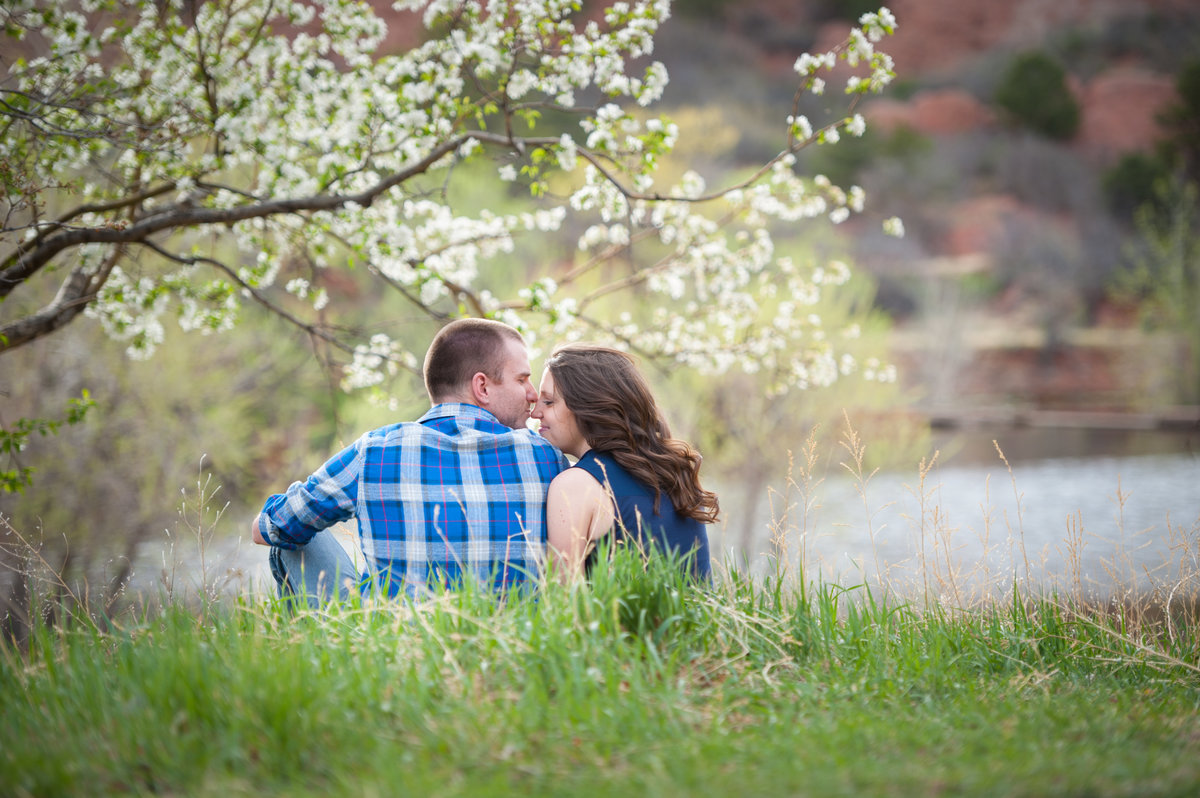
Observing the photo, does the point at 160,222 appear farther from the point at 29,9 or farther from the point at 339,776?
the point at 339,776

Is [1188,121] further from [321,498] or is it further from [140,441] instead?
[321,498]

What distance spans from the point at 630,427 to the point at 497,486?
19.8 inches

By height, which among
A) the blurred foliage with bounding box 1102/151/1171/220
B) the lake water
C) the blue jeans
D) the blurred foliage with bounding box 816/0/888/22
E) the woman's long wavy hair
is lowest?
the lake water

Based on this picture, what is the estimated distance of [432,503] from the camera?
2.94 meters

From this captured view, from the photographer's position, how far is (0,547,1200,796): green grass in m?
2.04

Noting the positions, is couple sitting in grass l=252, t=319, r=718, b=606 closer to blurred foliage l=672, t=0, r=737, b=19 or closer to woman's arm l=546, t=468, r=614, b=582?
woman's arm l=546, t=468, r=614, b=582

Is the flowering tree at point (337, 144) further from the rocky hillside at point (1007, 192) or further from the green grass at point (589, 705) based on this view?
the rocky hillside at point (1007, 192)

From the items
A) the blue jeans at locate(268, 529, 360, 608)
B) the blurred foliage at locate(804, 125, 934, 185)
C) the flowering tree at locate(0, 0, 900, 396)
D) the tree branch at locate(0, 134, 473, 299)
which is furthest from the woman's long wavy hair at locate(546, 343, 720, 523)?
the blurred foliage at locate(804, 125, 934, 185)

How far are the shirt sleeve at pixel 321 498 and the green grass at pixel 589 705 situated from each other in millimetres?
304

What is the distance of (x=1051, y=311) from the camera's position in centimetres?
3400

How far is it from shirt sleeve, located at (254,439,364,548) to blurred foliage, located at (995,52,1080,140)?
50.0 metres

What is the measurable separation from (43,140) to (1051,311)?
117 ft

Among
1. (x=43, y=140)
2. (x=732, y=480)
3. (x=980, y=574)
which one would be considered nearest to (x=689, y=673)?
(x=980, y=574)

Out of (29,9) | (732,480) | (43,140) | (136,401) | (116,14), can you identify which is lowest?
(732,480)
